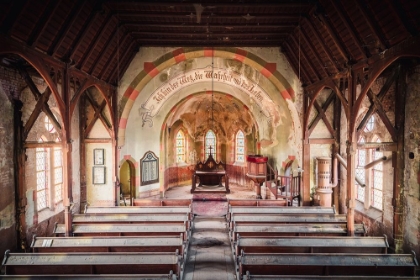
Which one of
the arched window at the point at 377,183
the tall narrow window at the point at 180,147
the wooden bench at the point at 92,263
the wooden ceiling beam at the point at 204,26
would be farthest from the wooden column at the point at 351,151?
the tall narrow window at the point at 180,147

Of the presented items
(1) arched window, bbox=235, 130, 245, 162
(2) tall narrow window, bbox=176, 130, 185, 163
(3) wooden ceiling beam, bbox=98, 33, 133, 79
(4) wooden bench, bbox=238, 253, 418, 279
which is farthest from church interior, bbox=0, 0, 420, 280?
(2) tall narrow window, bbox=176, 130, 185, 163

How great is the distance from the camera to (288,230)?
27.5 ft

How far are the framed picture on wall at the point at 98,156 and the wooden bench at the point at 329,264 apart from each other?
8.84 metres

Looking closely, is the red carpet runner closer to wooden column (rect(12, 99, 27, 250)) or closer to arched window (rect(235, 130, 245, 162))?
arched window (rect(235, 130, 245, 162))

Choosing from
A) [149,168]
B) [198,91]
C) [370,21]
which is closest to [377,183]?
[370,21]

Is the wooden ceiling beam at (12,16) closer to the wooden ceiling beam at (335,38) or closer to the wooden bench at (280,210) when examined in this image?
the wooden ceiling beam at (335,38)

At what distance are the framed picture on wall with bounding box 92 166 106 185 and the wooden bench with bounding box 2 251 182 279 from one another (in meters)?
6.69

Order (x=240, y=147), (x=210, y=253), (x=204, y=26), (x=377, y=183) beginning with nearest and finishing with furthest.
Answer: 1. (x=210, y=253)
2. (x=377, y=183)
3. (x=204, y=26)
4. (x=240, y=147)

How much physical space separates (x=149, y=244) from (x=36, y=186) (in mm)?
5190

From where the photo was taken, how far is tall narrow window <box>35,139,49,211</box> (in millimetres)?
10234

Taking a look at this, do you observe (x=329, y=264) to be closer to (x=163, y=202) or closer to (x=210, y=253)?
(x=210, y=253)

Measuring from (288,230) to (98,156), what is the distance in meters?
8.81

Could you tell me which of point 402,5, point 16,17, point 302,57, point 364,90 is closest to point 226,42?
point 302,57

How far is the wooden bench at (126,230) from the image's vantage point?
8.43 meters
